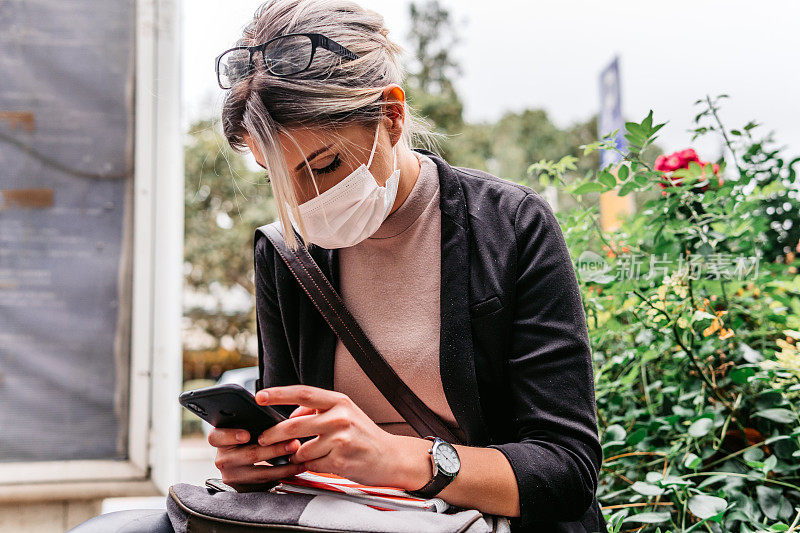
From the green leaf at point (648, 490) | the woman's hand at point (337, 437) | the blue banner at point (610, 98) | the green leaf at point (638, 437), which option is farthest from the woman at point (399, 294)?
the blue banner at point (610, 98)

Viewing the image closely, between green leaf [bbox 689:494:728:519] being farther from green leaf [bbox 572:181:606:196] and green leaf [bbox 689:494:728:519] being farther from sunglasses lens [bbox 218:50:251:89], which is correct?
sunglasses lens [bbox 218:50:251:89]

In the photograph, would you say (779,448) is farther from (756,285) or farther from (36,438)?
(36,438)

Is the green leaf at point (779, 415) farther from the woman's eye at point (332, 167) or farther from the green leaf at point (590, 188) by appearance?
the woman's eye at point (332, 167)

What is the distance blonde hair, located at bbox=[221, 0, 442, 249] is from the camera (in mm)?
1232

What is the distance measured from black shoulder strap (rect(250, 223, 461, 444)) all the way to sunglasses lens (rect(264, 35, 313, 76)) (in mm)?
391

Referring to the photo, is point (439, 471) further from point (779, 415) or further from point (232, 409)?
point (779, 415)

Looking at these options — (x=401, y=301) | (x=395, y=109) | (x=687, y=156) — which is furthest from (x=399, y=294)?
(x=687, y=156)

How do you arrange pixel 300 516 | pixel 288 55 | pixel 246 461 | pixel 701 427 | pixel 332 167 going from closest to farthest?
pixel 300 516, pixel 246 461, pixel 288 55, pixel 332 167, pixel 701 427

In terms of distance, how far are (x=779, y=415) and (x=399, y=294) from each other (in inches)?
35.3

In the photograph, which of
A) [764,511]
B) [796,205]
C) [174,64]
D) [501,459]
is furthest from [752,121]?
[174,64]

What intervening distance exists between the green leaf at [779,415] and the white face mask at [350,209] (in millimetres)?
A: 964

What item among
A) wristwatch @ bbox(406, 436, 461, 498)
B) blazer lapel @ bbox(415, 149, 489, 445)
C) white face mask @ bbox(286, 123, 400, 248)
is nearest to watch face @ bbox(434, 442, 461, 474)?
wristwatch @ bbox(406, 436, 461, 498)

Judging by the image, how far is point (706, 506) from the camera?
51.3 inches

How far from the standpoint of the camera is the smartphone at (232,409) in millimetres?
980
